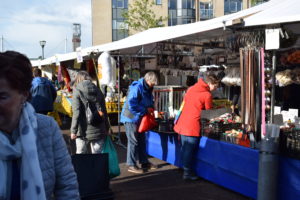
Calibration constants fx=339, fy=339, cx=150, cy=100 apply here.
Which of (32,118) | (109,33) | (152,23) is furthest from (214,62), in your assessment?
(109,33)

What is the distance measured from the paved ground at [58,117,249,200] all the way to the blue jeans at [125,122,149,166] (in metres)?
0.24

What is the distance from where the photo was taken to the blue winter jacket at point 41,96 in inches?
271

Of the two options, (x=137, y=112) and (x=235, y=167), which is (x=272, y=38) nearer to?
(x=235, y=167)

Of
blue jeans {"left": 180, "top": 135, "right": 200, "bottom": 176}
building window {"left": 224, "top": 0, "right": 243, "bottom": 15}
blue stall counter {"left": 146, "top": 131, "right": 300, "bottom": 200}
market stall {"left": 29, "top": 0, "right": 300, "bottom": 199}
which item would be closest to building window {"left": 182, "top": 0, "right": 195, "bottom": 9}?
building window {"left": 224, "top": 0, "right": 243, "bottom": 15}

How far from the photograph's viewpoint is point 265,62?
3928mm

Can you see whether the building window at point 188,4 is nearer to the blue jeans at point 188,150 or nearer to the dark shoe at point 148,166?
the dark shoe at point 148,166

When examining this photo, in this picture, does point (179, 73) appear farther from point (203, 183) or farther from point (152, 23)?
point (152, 23)

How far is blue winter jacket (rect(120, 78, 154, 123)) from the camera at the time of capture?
5.20 metres

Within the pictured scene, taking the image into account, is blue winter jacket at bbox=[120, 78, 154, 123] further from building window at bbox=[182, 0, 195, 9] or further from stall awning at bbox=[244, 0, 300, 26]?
building window at bbox=[182, 0, 195, 9]

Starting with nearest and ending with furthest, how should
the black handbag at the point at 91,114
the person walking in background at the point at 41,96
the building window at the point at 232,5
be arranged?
the black handbag at the point at 91,114, the person walking in background at the point at 41,96, the building window at the point at 232,5

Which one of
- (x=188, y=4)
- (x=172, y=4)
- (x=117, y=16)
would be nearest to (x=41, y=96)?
(x=117, y=16)

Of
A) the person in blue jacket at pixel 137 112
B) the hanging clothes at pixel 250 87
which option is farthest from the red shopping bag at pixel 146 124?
the hanging clothes at pixel 250 87

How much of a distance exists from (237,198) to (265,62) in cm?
176

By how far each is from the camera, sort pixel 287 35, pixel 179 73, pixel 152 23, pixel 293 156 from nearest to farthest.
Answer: pixel 293 156 → pixel 287 35 → pixel 179 73 → pixel 152 23
